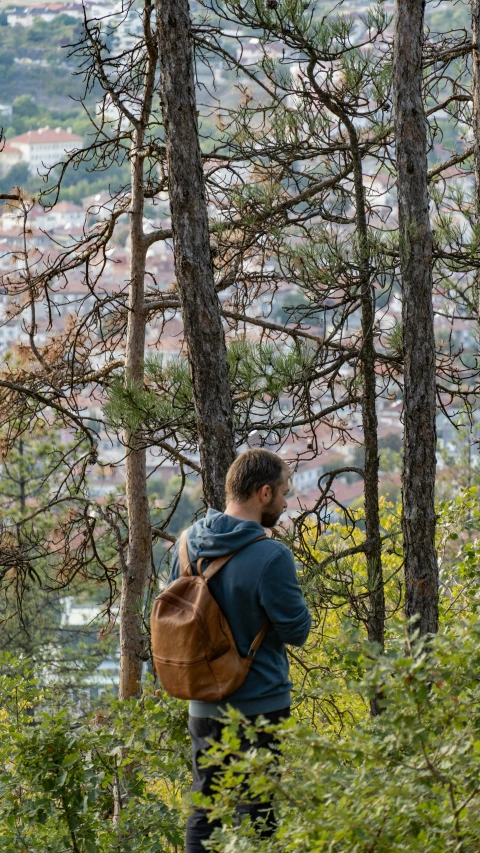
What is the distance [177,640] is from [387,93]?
343cm

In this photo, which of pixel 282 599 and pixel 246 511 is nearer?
pixel 282 599

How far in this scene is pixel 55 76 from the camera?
4669 cm

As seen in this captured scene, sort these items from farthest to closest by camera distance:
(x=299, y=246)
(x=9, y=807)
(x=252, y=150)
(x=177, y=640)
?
(x=252, y=150) < (x=299, y=246) < (x=9, y=807) < (x=177, y=640)

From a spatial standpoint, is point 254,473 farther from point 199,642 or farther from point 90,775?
point 90,775

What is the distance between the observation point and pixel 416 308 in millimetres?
4660

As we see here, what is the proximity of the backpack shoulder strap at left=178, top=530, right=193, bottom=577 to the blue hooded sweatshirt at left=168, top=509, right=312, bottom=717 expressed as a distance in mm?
18

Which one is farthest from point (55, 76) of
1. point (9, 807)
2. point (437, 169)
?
point (9, 807)

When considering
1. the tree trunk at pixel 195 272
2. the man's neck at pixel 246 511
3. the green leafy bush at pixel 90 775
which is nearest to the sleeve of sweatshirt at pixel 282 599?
the man's neck at pixel 246 511

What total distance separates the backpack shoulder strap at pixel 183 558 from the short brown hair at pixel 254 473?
0.17m

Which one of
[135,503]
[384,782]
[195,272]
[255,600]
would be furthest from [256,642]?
[135,503]

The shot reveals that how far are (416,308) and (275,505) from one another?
2328 millimetres

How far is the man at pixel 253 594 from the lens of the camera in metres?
2.45

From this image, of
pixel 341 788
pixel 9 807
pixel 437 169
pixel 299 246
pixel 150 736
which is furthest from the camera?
pixel 437 169

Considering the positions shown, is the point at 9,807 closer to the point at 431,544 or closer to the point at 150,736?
the point at 150,736
